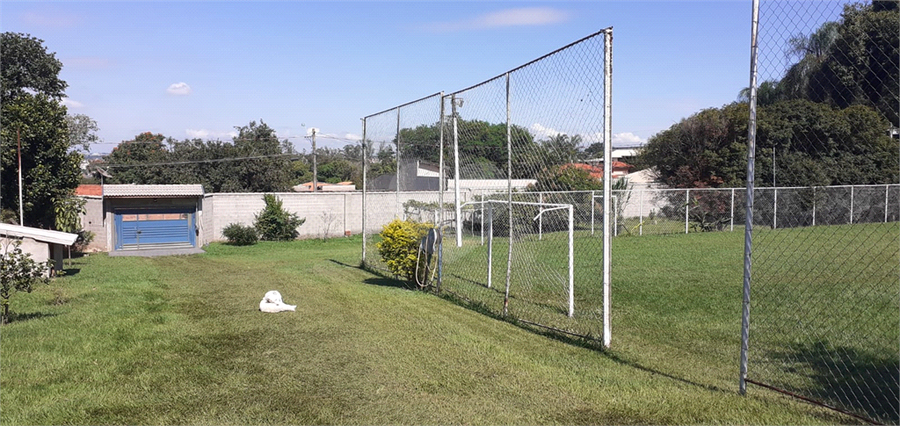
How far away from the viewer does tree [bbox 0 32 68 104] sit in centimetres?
3154

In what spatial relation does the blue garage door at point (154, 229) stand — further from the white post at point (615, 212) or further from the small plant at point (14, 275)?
the small plant at point (14, 275)

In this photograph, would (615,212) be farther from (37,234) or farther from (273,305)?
(37,234)

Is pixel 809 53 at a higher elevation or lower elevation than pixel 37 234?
higher

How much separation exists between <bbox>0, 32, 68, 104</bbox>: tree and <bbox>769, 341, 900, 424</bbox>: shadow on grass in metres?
33.8

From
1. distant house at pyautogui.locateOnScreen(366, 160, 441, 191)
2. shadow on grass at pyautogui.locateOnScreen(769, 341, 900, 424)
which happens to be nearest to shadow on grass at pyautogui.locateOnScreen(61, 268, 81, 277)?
distant house at pyautogui.locateOnScreen(366, 160, 441, 191)

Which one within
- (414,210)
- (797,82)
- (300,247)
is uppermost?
(797,82)

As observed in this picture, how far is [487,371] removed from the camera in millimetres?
5852

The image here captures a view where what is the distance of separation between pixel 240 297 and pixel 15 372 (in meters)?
5.18

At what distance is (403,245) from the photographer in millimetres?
12195

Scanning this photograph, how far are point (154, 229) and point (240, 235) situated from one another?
3085 mm

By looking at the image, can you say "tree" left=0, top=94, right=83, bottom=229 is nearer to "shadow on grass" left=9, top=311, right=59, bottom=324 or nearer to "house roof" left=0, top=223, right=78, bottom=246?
"house roof" left=0, top=223, right=78, bottom=246

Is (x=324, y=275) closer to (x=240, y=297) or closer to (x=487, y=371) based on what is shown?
(x=240, y=297)

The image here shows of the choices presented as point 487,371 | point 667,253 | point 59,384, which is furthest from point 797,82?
point 667,253

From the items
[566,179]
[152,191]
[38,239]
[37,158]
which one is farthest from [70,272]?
[566,179]
